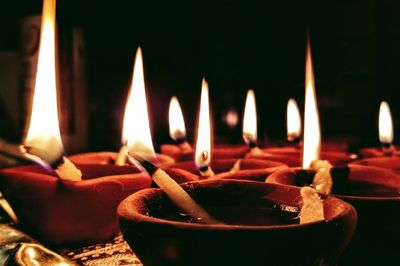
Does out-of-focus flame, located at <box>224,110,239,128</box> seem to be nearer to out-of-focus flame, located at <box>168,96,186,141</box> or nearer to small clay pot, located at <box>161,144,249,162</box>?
small clay pot, located at <box>161,144,249,162</box>

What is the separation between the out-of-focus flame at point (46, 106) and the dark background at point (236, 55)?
2.25 meters

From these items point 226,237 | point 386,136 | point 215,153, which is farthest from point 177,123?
point 226,237

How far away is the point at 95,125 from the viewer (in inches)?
163

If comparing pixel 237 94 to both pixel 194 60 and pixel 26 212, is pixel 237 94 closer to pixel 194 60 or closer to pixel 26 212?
pixel 194 60

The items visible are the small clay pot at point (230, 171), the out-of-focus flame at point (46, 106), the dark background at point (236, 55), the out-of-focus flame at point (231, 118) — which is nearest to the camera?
the out-of-focus flame at point (46, 106)

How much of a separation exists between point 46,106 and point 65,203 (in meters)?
0.26

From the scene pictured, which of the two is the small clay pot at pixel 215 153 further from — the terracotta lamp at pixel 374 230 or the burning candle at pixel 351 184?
the terracotta lamp at pixel 374 230

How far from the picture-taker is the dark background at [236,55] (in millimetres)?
3610

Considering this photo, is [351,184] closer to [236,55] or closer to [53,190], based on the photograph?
[53,190]

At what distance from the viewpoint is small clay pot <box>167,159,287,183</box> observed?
1.21 metres

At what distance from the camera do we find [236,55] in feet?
13.6

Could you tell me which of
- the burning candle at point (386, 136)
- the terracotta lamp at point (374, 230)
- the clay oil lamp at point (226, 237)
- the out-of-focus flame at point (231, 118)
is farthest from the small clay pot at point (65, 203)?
the out-of-focus flame at point (231, 118)

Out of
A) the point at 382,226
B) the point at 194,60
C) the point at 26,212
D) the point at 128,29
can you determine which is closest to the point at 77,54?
the point at 128,29

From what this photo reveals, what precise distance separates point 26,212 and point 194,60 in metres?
3.12
